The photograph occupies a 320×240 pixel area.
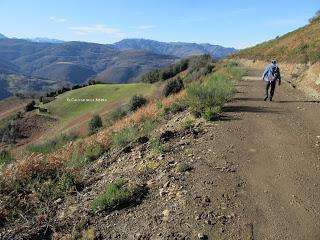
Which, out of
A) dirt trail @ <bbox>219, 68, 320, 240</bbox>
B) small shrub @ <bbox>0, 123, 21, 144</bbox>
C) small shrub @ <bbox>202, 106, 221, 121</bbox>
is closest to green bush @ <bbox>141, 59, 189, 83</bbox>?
small shrub @ <bbox>0, 123, 21, 144</bbox>

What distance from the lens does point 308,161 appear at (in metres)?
10.4

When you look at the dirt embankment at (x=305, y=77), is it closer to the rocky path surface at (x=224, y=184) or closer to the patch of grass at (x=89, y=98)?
the rocky path surface at (x=224, y=184)

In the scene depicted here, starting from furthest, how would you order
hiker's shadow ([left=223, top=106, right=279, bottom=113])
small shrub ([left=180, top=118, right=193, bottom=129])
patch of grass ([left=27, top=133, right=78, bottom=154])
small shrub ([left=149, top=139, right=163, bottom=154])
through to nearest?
patch of grass ([left=27, top=133, right=78, bottom=154]) → hiker's shadow ([left=223, top=106, right=279, bottom=113]) → small shrub ([left=180, top=118, right=193, bottom=129]) → small shrub ([left=149, top=139, right=163, bottom=154])

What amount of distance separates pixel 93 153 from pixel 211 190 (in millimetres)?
5816

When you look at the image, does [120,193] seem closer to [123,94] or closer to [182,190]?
[182,190]

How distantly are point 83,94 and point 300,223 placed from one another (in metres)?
67.1

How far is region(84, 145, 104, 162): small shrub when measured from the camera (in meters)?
13.5

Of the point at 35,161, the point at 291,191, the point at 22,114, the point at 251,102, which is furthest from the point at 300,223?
the point at 22,114

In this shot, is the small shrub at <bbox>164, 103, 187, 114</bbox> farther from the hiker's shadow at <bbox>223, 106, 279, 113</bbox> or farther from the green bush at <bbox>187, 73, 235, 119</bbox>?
the green bush at <bbox>187, 73, 235, 119</bbox>

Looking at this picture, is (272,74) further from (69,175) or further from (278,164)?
(69,175)

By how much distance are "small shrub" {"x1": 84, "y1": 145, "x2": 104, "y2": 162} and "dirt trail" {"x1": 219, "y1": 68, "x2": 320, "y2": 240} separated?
11.7ft

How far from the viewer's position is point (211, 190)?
8672 mm

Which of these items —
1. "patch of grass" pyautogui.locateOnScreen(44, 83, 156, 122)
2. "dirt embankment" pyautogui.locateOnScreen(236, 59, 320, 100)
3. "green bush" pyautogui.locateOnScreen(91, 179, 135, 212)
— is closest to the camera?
"green bush" pyautogui.locateOnScreen(91, 179, 135, 212)

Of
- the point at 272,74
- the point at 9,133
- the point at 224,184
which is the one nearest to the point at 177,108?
the point at 272,74
